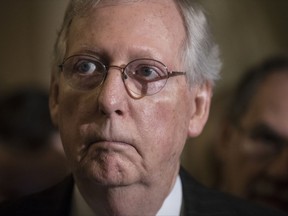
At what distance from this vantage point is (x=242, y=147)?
272 centimetres

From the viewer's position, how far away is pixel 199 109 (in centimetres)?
181

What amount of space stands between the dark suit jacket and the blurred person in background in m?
0.50

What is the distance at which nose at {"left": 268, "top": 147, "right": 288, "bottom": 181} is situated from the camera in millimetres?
2512

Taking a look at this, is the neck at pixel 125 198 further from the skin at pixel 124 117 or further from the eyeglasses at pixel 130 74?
the eyeglasses at pixel 130 74

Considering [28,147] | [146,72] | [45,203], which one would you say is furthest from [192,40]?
[28,147]

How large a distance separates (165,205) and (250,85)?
4.14ft

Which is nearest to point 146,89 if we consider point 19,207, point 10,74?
point 19,207

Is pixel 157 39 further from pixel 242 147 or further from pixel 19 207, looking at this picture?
pixel 242 147

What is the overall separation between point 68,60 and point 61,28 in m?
0.17

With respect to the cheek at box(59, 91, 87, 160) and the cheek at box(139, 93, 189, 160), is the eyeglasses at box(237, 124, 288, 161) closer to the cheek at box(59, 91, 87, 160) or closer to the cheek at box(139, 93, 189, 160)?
the cheek at box(139, 93, 189, 160)

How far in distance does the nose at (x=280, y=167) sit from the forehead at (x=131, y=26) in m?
1.02

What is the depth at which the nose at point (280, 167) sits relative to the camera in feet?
8.24

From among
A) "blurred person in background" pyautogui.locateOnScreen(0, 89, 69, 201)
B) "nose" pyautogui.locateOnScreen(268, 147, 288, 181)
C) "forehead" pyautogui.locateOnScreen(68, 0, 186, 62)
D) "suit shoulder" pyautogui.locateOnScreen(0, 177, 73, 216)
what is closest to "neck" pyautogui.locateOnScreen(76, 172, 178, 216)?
"suit shoulder" pyautogui.locateOnScreen(0, 177, 73, 216)

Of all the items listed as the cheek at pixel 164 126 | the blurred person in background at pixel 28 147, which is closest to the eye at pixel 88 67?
the cheek at pixel 164 126
